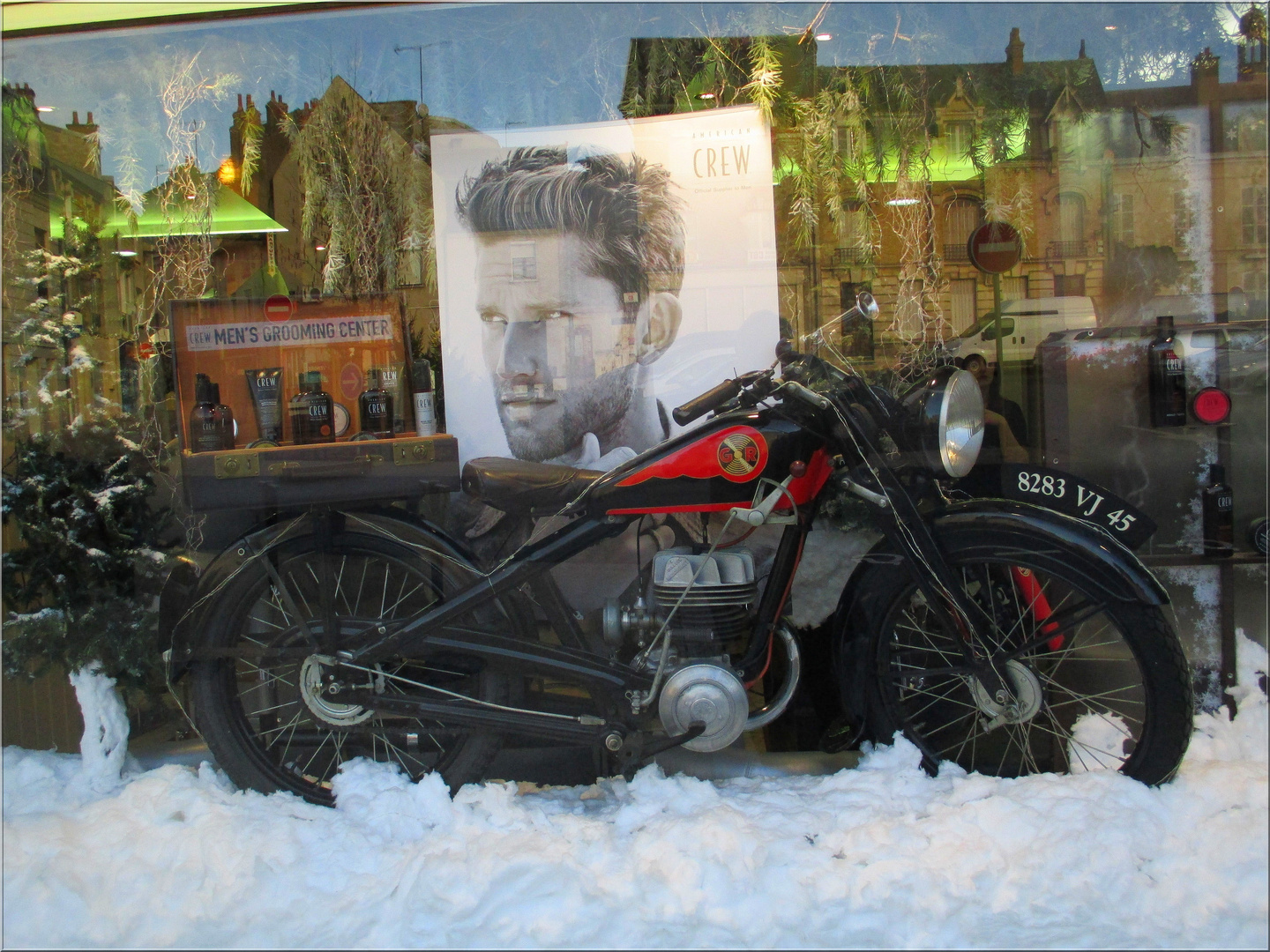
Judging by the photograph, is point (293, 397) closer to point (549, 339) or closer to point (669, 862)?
point (549, 339)

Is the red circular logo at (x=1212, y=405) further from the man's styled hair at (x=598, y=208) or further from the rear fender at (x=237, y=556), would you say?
the rear fender at (x=237, y=556)

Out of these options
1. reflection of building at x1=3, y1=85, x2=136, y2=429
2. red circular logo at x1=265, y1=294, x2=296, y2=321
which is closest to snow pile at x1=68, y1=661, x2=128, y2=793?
reflection of building at x1=3, y1=85, x2=136, y2=429

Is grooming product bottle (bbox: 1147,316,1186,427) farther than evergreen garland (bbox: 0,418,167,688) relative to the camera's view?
Yes

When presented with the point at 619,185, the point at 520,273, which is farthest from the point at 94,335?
the point at 619,185

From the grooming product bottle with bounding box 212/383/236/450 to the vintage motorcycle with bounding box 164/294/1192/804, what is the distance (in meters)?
0.49

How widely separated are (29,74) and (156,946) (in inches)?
124

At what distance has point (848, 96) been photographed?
3.55 m

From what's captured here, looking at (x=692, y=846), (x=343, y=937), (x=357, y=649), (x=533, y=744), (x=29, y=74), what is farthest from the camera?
(x=29, y=74)

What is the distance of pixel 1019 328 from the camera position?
12.2 feet

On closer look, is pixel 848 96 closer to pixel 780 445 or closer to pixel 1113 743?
pixel 780 445

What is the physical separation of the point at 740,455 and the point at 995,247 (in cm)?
168

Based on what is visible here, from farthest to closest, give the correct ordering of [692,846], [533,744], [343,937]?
1. [533,744]
2. [692,846]
3. [343,937]

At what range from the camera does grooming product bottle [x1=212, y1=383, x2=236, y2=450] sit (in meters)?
3.30

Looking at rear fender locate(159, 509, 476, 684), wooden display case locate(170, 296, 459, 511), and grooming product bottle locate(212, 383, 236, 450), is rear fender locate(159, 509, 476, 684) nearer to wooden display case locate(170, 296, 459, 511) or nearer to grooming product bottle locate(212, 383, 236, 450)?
wooden display case locate(170, 296, 459, 511)
